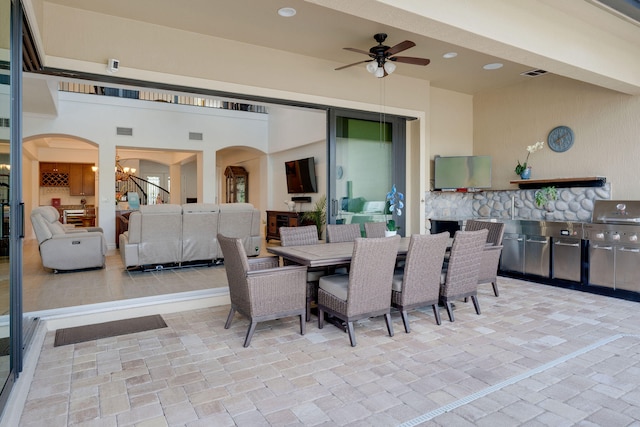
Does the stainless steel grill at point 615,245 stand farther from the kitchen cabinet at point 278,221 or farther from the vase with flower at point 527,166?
the kitchen cabinet at point 278,221

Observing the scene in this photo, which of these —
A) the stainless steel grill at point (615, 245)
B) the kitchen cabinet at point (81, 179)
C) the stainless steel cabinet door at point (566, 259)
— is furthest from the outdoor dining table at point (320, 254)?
the kitchen cabinet at point (81, 179)

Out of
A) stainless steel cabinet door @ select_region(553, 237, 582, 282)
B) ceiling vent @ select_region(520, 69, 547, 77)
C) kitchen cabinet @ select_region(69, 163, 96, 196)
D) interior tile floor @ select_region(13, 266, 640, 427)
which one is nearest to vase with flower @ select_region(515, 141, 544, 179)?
ceiling vent @ select_region(520, 69, 547, 77)

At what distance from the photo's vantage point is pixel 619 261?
188 inches

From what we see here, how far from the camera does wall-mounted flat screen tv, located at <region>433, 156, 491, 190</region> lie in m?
6.54

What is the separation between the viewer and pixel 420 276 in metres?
3.55

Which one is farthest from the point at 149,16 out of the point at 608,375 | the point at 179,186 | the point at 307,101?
the point at 179,186

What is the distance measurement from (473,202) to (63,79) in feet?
21.9

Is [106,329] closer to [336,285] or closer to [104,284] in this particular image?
[104,284]

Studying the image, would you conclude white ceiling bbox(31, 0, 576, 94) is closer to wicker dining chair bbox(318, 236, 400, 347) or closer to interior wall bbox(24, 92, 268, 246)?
wicker dining chair bbox(318, 236, 400, 347)

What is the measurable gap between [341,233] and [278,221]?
5.00 m

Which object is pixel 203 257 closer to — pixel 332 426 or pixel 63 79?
pixel 63 79

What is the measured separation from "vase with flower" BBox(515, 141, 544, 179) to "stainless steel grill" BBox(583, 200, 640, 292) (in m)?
1.26

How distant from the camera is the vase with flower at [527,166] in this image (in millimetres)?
6126

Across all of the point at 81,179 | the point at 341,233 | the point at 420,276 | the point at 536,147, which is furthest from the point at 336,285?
the point at 81,179
